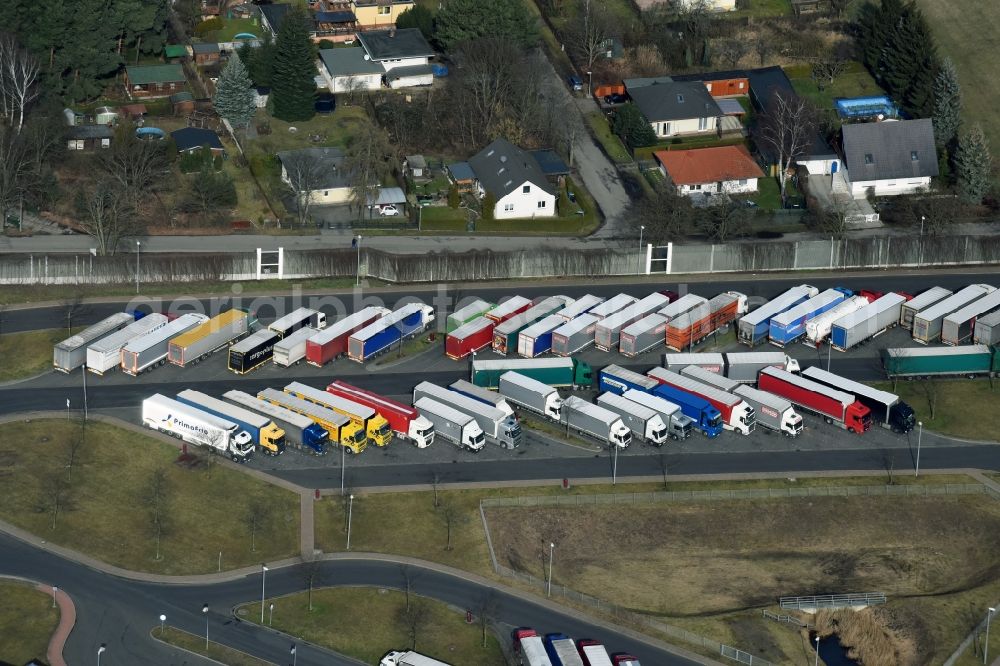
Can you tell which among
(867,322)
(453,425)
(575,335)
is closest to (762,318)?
(867,322)

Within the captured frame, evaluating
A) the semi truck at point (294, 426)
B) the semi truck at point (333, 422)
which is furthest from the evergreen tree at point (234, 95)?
the semi truck at point (333, 422)

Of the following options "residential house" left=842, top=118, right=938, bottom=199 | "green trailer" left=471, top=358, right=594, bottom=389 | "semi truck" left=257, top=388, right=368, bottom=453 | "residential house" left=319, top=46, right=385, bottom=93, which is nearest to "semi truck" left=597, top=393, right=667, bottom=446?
"green trailer" left=471, top=358, right=594, bottom=389

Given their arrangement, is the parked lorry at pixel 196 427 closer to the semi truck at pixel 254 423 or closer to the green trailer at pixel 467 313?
the semi truck at pixel 254 423

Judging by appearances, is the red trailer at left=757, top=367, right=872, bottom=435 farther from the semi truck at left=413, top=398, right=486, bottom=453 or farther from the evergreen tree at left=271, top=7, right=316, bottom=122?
the evergreen tree at left=271, top=7, right=316, bottom=122

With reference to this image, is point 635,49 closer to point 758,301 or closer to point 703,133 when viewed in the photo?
point 703,133

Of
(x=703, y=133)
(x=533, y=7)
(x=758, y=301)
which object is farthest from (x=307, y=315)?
(x=533, y=7)

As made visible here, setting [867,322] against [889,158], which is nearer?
[867,322]

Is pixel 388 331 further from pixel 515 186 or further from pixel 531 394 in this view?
pixel 515 186
